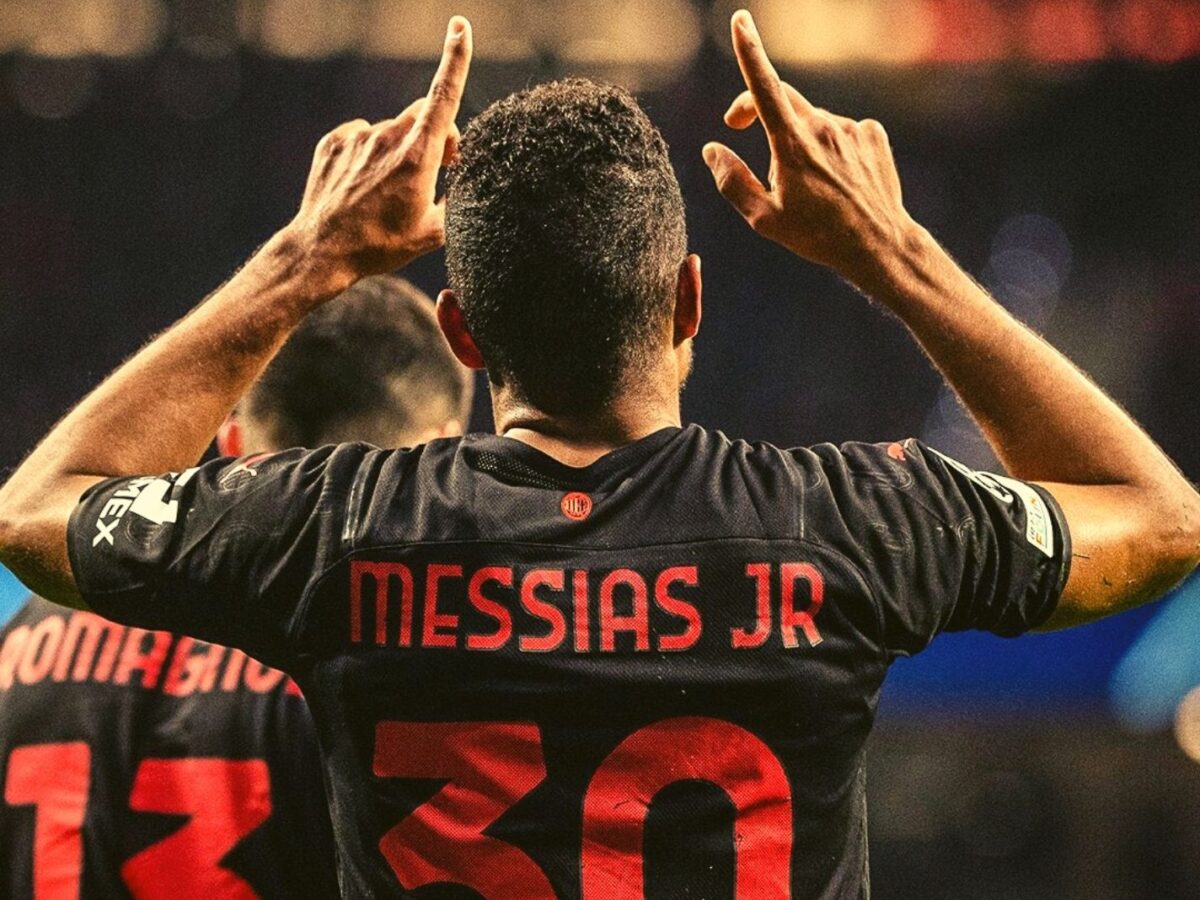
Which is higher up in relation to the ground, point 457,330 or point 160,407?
point 457,330

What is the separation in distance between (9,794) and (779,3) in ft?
28.3

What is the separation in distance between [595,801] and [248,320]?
70 centimetres

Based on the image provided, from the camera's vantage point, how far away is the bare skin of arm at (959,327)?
1629mm

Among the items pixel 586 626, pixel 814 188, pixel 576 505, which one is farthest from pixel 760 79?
pixel 586 626

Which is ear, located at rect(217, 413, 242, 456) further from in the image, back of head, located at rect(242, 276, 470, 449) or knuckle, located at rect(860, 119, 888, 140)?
knuckle, located at rect(860, 119, 888, 140)

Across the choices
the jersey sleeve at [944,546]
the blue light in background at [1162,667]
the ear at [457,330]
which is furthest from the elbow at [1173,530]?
the blue light in background at [1162,667]

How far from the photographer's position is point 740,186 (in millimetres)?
1740

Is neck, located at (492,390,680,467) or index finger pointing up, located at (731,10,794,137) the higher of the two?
index finger pointing up, located at (731,10,794,137)

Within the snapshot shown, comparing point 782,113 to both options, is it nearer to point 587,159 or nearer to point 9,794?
point 587,159

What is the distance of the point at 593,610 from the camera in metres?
1.47

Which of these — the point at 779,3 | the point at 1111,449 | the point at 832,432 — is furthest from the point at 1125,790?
the point at 1111,449

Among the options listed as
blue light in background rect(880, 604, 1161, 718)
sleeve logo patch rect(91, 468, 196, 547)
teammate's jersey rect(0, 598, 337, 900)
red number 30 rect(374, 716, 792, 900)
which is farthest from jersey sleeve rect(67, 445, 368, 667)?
blue light in background rect(880, 604, 1161, 718)

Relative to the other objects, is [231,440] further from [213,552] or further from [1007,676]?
[1007,676]

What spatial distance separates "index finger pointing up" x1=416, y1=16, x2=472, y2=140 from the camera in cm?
171
